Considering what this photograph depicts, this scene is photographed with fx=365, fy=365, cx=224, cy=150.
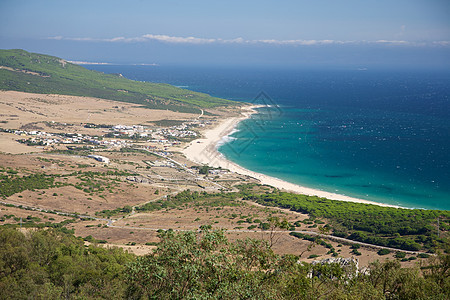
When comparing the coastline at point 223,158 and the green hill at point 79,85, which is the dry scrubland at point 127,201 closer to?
the coastline at point 223,158

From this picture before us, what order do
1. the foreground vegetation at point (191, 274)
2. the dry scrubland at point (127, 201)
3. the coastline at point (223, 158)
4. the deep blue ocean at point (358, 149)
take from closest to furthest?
1. the foreground vegetation at point (191, 274)
2. the dry scrubland at point (127, 201)
3. the coastline at point (223, 158)
4. the deep blue ocean at point (358, 149)

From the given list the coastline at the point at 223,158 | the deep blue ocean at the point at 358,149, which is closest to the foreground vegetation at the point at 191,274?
the deep blue ocean at the point at 358,149

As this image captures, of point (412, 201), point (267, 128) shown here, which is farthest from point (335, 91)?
point (412, 201)

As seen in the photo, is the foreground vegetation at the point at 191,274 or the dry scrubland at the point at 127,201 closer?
the foreground vegetation at the point at 191,274

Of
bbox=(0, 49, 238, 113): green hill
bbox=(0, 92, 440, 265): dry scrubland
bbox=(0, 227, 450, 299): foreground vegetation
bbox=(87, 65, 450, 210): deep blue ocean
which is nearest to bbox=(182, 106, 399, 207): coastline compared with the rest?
bbox=(87, 65, 450, 210): deep blue ocean

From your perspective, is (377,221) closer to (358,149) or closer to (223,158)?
(223,158)

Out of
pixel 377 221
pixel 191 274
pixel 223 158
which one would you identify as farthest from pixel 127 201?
pixel 191 274

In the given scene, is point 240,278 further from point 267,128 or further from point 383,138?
point 267,128

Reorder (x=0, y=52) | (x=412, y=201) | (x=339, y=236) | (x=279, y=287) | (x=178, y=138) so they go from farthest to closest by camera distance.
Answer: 1. (x=0, y=52)
2. (x=178, y=138)
3. (x=412, y=201)
4. (x=339, y=236)
5. (x=279, y=287)
